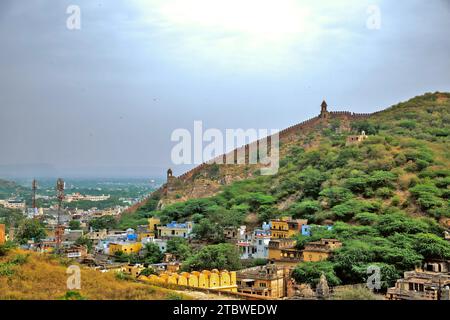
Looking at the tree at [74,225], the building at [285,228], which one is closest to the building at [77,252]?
the building at [285,228]

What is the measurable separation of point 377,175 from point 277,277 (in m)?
8.63

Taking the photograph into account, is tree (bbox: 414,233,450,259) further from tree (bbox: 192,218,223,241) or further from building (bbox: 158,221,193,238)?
building (bbox: 158,221,193,238)

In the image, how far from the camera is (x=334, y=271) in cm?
1445

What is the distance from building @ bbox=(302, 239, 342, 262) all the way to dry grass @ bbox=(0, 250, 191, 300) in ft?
24.0

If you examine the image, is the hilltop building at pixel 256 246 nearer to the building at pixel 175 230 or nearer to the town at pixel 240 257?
the town at pixel 240 257

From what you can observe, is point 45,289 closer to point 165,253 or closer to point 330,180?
point 165,253

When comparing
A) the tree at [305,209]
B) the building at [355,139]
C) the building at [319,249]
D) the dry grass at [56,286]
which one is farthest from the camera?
the building at [355,139]

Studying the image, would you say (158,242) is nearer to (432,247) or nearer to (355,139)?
(432,247)

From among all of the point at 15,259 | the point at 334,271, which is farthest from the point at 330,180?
the point at 15,259

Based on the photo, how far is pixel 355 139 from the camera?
27547mm

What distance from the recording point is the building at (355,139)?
26.9 metres

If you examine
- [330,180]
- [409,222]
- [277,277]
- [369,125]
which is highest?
[369,125]

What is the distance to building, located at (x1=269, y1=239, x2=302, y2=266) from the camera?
1608 centimetres

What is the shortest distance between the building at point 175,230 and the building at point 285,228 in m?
3.38
